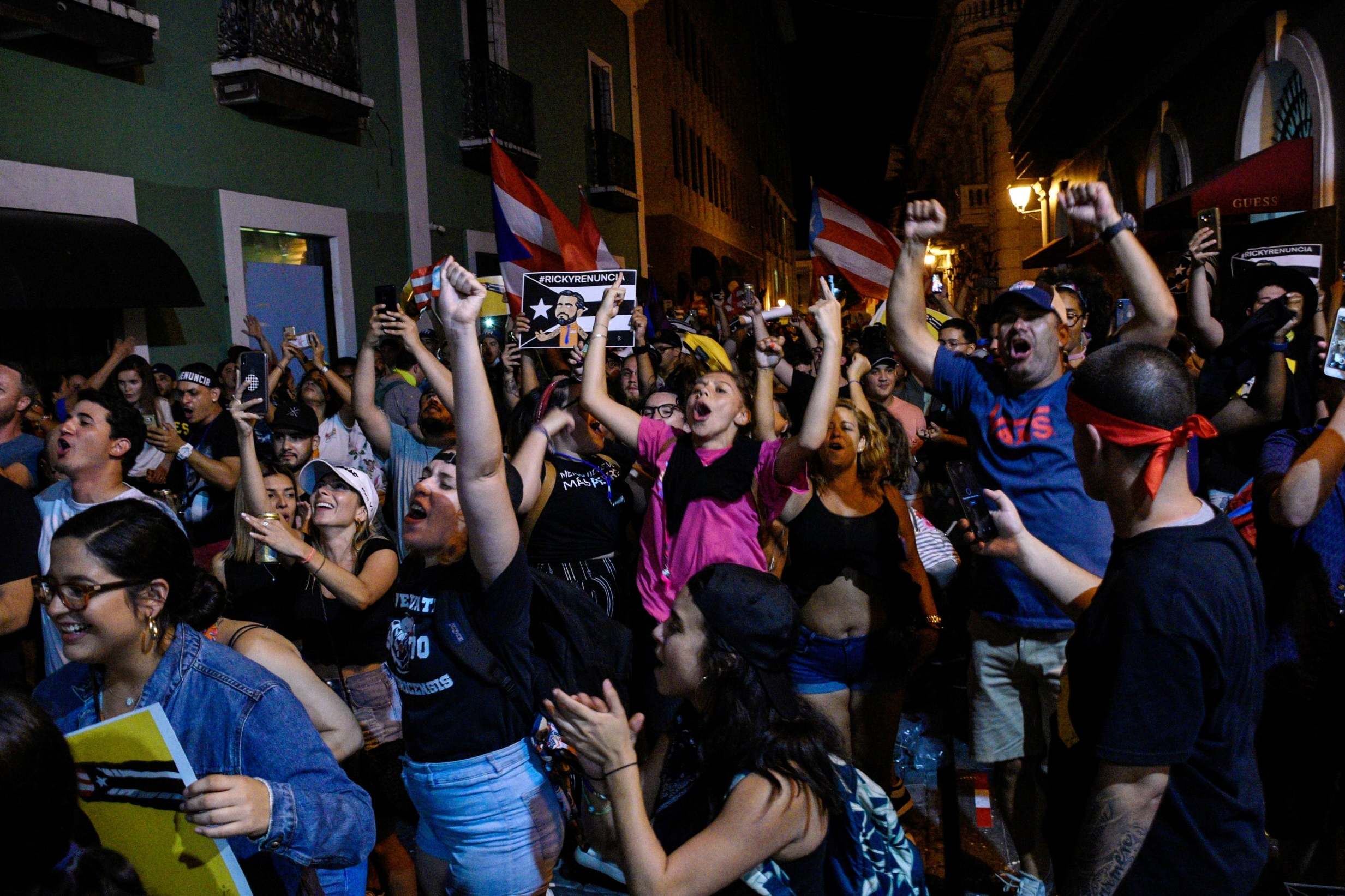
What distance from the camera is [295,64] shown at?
10.6 meters

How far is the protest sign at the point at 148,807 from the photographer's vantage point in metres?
1.96

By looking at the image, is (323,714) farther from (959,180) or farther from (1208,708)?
(959,180)

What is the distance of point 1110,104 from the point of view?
16.6 metres

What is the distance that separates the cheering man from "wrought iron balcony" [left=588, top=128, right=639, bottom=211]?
60.5 ft

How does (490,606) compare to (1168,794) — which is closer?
(1168,794)

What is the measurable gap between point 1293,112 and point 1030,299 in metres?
7.97

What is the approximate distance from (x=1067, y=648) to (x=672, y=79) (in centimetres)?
2762

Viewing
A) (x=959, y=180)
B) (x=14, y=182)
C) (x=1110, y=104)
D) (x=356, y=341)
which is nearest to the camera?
(x=14, y=182)

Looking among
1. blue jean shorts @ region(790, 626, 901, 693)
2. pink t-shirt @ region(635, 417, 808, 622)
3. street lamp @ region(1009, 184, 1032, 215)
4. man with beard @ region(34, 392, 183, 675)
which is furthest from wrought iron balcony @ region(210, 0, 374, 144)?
street lamp @ region(1009, 184, 1032, 215)

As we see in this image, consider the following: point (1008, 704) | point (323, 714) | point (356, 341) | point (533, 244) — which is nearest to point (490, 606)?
point (323, 714)

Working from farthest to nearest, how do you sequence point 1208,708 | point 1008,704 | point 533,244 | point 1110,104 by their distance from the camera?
point 1110,104 → point 533,244 → point 1008,704 → point 1208,708

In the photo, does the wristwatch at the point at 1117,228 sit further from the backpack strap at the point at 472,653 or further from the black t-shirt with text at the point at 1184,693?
the backpack strap at the point at 472,653

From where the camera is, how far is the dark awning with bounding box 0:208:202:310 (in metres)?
7.43

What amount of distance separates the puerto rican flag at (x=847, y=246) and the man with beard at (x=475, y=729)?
555cm
